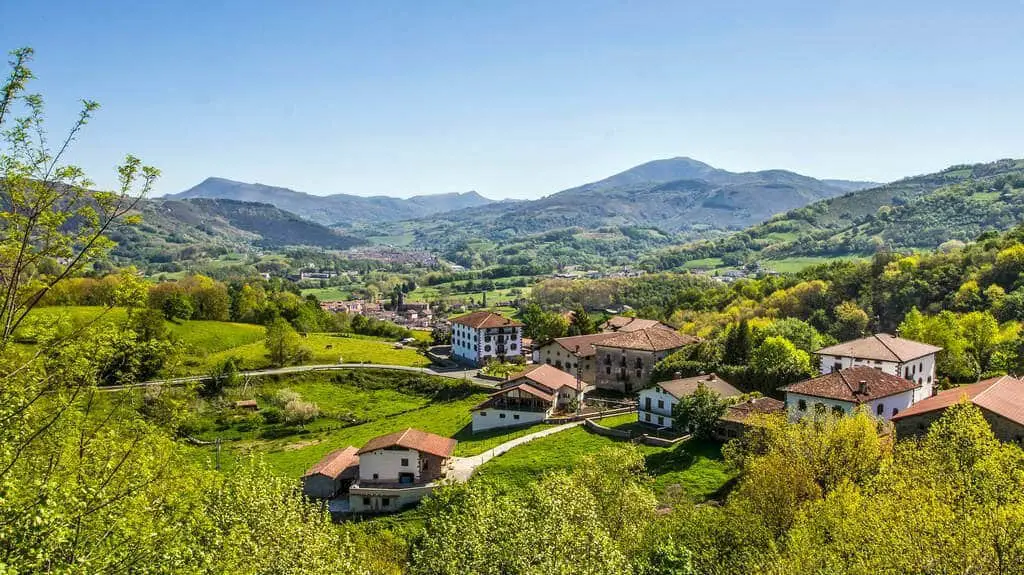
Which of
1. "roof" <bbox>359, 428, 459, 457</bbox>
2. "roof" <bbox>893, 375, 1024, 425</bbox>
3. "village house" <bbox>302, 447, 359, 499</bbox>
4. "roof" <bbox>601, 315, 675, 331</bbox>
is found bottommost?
"village house" <bbox>302, 447, 359, 499</bbox>

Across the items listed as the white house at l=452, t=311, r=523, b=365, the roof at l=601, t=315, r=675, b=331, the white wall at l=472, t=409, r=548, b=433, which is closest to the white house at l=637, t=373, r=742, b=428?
the white wall at l=472, t=409, r=548, b=433

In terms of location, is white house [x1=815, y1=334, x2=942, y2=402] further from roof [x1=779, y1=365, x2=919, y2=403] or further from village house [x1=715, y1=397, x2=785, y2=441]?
village house [x1=715, y1=397, x2=785, y2=441]

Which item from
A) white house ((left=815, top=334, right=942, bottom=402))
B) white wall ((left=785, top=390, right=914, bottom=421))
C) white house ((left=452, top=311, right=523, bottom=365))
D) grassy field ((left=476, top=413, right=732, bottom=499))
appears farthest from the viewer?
white house ((left=452, top=311, right=523, bottom=365))

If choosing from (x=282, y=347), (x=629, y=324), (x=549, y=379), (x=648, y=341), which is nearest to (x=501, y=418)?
(x=549, y=379)

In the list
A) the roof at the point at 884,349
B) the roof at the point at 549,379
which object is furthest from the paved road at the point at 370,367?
A: the roof at the point at 884,349

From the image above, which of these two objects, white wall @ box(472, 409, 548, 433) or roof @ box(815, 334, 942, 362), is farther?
white wall @ box(472, 409, 548, 433)

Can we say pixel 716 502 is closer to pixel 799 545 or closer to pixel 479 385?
pixel 799 545

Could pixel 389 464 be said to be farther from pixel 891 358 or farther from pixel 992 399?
pixel 891 358

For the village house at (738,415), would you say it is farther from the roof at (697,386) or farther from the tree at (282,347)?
the tree at (282,347)
